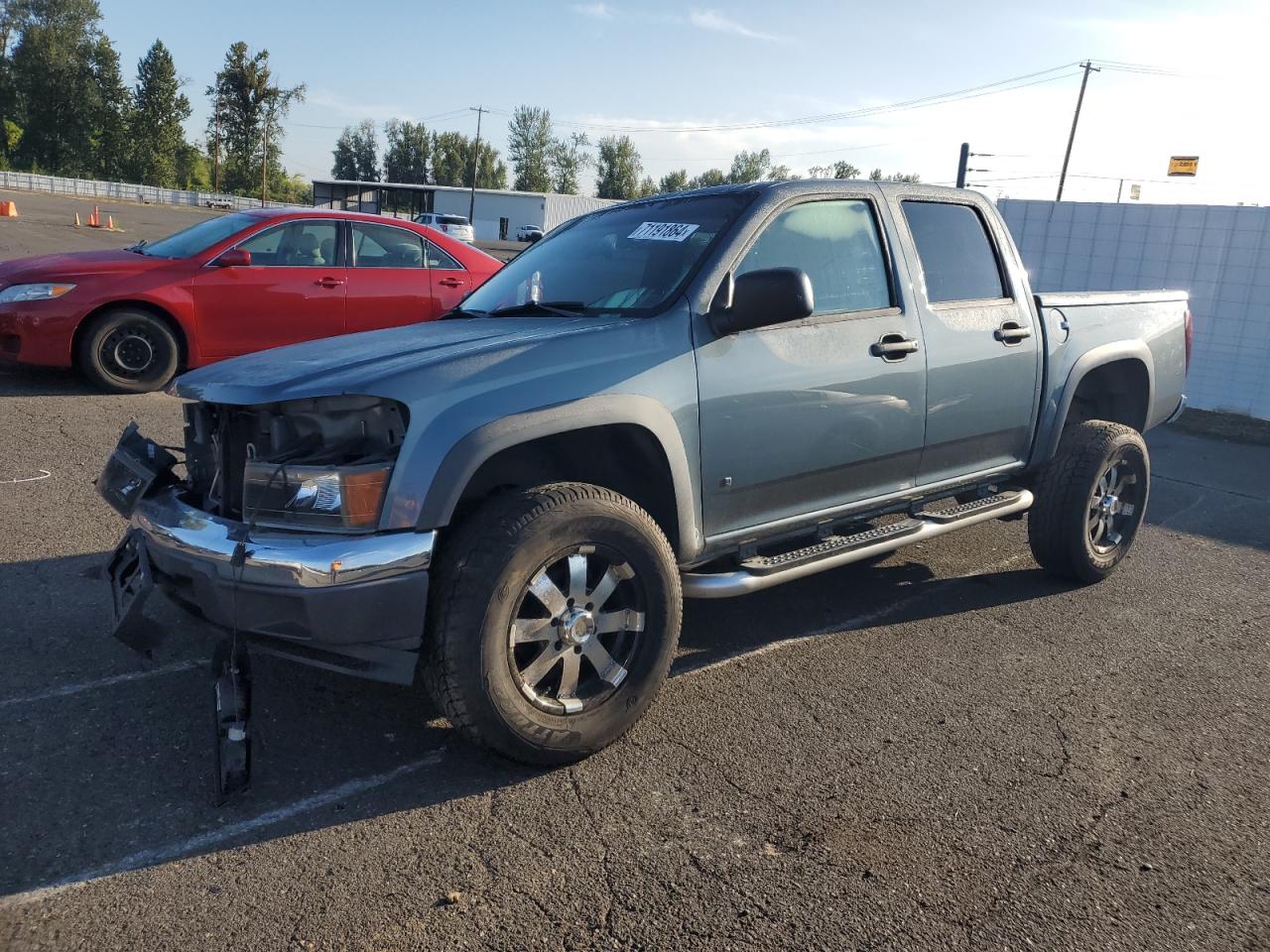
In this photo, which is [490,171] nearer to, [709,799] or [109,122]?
[109,122]

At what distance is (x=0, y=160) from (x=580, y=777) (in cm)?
8864

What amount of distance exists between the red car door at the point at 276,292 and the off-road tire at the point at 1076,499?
20.2ft

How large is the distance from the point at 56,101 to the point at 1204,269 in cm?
9205

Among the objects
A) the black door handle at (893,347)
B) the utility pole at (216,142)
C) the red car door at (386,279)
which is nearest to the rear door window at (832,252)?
the black door handle at (893,347)

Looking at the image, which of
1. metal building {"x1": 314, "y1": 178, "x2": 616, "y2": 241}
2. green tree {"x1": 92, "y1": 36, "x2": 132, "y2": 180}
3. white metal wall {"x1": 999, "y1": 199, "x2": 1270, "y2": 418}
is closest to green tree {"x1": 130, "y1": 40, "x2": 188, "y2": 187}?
green tree {"x1": 92, "y1": 36, "x2": 132, "y2": 180}

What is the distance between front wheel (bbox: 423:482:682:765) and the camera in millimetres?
2898

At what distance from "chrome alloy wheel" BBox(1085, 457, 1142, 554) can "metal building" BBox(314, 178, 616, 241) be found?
6443cm

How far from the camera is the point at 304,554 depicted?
279cm

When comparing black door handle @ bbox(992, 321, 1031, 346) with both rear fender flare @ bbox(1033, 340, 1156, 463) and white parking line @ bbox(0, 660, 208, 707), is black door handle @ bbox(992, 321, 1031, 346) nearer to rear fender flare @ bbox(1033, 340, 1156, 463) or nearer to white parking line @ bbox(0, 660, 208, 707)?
rear fender flare @ bbox(1033, 340, 1156, 463)

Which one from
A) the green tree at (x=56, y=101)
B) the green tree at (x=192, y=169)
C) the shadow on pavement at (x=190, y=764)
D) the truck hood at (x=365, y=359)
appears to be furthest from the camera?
the green tree at (x=192, y=169)

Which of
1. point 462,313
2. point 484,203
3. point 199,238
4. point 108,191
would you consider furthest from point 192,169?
point 462,313

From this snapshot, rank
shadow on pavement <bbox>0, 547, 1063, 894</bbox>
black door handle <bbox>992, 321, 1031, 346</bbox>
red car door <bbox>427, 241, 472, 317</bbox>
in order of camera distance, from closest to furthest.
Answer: shadow on pavement <bbox>0, 547, 1063, 894</bbox>, black door handle <bbox>992, 321, 1031, 346</bbox>, red car door <bbox>427, 241, 472, 317</bbox>

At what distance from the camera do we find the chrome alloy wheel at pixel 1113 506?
5098mm

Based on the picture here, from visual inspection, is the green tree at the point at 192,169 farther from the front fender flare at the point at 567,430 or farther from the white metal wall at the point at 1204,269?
the front fender flare at the point at 567,430
